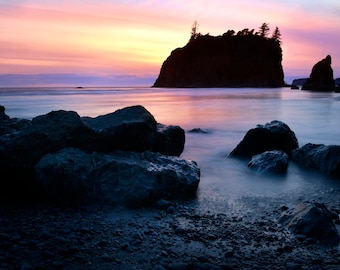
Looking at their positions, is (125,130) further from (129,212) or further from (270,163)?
(270,163)

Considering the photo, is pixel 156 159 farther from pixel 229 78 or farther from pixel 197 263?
pixel 229 78

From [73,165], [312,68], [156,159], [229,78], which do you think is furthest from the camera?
[229,78]

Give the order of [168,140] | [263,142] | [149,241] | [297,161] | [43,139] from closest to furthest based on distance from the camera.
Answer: [149,241] < [43,139] < [168,140] < [297,161] < [263,142]

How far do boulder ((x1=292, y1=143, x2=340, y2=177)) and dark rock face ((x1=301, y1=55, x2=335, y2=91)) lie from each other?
6281 centimetres

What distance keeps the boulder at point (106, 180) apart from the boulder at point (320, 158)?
2371mm

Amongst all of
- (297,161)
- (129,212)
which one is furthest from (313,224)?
(297,161)

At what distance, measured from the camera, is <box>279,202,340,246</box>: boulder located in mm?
3250

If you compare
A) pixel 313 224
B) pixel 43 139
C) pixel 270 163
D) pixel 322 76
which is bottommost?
pixel 313 224

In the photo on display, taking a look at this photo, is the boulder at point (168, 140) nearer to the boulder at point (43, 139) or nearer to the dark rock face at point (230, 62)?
the boulder at point (43, 139)

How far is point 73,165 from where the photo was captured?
4.41m

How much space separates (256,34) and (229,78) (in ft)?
47.3

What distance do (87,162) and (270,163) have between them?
301 centimetres

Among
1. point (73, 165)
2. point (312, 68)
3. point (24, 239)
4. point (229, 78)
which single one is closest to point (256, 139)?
point (73, 165)

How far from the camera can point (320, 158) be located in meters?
5.94
